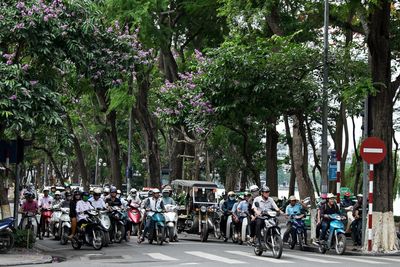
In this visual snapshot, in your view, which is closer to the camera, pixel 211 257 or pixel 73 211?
pixel 211 257

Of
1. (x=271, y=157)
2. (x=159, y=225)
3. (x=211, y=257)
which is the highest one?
(x=271, y=157)

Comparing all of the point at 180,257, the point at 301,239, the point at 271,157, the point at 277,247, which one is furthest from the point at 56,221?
the point at 271,157

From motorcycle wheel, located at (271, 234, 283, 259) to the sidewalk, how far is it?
209 inches

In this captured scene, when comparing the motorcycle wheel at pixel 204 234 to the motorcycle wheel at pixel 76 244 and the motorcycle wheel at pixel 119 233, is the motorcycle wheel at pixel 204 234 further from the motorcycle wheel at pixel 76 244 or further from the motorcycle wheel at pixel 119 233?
the motorcycle wheel at pixel 76 244

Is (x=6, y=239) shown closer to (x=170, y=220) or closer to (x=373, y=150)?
(x=170, y=220)

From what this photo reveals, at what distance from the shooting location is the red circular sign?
19031mm

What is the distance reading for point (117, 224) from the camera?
74.2 feet

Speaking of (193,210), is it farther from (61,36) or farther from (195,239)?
(61,36)

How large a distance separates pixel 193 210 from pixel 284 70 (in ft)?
22.5

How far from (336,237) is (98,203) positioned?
7.04 m

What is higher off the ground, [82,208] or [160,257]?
[82,208]

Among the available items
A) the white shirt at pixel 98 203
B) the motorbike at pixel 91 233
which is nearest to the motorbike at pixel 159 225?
the white shirt at pixel 98 203

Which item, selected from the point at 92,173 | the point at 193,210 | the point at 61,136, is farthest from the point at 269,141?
the point at 92,173

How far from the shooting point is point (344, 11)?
19188 mm
